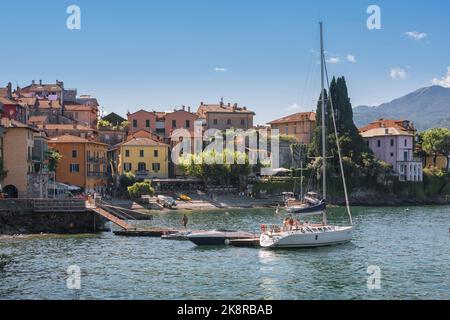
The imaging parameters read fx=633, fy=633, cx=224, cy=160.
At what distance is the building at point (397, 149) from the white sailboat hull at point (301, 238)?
81.3 metres

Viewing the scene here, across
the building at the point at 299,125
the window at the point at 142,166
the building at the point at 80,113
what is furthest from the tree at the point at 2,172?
the building at the point at 299,125

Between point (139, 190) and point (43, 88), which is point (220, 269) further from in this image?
point (43, 88)

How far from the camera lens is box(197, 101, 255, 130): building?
471 ft

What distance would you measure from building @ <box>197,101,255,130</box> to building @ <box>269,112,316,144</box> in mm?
7294

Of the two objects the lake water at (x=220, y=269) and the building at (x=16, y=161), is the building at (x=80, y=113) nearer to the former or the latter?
the building at (x=16, y=161)

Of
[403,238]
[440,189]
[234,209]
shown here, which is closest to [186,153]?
[234,209]

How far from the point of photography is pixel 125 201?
329 ft

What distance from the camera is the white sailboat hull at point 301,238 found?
1980 inches

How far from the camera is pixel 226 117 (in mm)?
144625

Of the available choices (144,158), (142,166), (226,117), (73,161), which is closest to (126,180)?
(73,161)

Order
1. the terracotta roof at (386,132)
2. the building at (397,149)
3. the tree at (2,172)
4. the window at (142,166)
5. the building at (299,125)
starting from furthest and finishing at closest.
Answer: the building at (299,125) < the terracotta roof at (386,132) < the building at (397,149) < the window at (142,166) < the tree at (2,172)

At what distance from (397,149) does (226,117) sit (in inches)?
1514

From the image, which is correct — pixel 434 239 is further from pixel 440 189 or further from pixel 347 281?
pixel 440 189

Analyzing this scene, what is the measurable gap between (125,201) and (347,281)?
2658 inches
